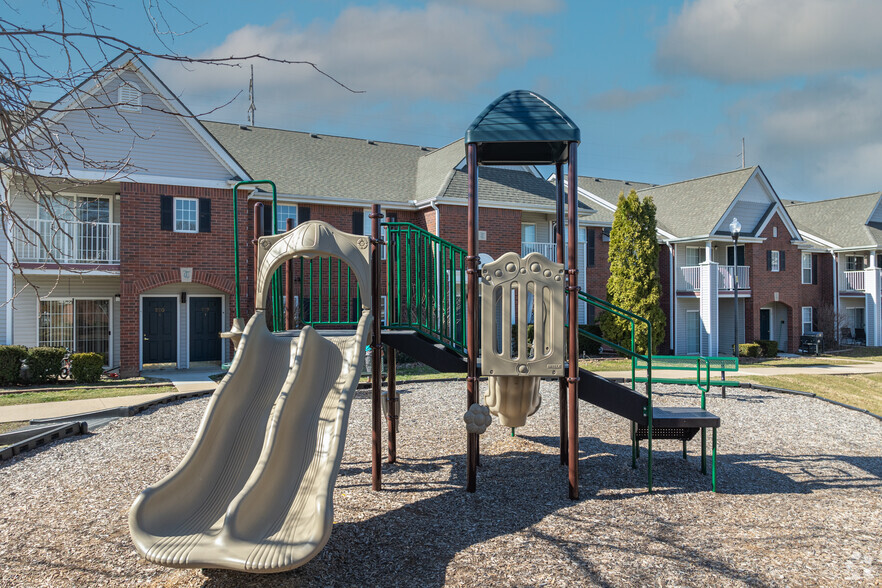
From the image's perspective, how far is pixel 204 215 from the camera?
17.4 metres

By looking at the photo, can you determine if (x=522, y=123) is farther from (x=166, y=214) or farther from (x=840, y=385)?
(x=840, y=385)

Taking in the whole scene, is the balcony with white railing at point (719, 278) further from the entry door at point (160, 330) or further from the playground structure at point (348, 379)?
the entry door at point (160, 330)

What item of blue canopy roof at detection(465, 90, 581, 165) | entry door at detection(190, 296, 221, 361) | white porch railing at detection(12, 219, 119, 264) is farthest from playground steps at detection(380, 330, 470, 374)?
entry door at detection(190, 296, 221, 361)

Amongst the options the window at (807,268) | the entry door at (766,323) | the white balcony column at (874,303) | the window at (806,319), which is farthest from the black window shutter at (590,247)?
the white balcony column at (874,303)

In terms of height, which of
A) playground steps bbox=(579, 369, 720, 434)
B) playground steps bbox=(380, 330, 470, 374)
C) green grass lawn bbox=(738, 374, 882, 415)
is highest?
playground steps bbox=(380, 330, 470, 374)

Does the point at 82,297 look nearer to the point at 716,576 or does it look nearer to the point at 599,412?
the point at 599,412

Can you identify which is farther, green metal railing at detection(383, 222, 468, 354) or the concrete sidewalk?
the concrete sidewalk

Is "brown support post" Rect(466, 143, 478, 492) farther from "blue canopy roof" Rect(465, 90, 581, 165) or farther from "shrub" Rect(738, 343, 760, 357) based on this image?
"shrub" Rect(738, 343, 760, 357)

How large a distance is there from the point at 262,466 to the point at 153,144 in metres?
15.3

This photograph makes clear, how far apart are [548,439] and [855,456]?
4.28 m

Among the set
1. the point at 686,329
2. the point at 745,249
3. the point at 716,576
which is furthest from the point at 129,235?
the point at 745,249

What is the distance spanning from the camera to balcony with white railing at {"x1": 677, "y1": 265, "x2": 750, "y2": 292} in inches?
1000

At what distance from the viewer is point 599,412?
36.9ft

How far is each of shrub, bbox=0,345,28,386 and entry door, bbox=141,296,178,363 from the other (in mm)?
3381
